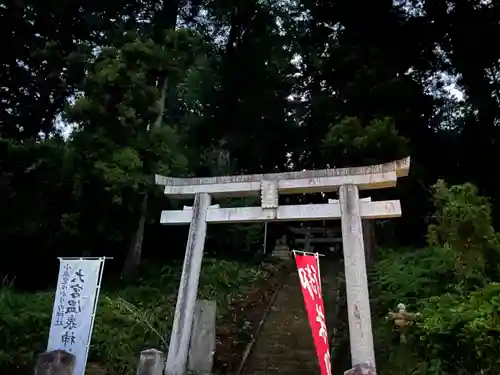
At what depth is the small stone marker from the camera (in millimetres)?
7824

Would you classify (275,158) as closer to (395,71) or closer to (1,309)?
(395,71)

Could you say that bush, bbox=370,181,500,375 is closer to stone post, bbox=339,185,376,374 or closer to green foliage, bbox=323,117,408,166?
stone post, bbox=339,185,376,374

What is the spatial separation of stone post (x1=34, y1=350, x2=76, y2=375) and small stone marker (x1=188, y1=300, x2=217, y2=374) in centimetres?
260

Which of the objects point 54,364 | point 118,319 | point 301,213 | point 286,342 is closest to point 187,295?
point 301,213

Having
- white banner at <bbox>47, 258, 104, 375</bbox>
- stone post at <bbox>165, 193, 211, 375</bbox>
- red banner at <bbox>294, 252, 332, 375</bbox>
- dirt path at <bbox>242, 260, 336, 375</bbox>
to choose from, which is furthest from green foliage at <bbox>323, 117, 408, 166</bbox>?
white banner at <bbox>47, 258, 104, 375</bbox>

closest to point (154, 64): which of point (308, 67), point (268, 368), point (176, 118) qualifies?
point (308, 67)

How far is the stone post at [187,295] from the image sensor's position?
7000mm

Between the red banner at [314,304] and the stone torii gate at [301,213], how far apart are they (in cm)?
61

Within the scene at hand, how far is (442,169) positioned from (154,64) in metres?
7.97

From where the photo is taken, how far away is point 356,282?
254 inches

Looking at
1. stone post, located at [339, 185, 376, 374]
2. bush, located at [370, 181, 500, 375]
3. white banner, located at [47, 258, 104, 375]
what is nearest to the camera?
bush, located at [370, 181, 500, 375]

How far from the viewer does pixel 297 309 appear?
11.0 metres

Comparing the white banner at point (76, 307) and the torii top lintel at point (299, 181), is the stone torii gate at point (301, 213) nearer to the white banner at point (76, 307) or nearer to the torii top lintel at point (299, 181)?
the torii top lintel at point (299, 181)

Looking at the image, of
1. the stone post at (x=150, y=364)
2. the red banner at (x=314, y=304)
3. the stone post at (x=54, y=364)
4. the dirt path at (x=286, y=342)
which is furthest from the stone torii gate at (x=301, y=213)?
the dirt path at (x=286, y=342)
